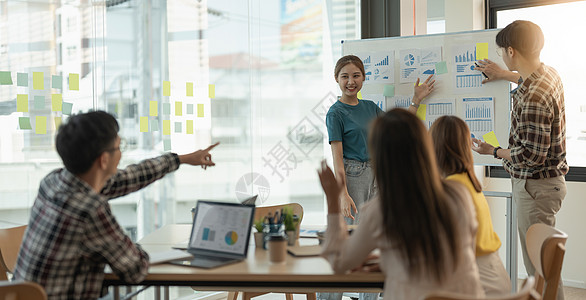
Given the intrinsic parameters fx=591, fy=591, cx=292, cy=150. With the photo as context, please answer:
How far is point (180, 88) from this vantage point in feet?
12.8

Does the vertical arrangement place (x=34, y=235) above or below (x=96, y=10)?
below

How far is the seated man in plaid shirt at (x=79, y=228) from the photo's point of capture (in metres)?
1.82

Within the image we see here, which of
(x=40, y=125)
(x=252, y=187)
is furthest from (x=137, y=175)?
(x=252, y=187)

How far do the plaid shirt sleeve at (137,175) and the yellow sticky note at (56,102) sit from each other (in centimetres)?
106

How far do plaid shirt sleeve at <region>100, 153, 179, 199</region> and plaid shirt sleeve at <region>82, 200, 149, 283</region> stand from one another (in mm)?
487

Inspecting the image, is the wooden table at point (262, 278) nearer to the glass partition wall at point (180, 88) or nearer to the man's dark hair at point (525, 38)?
the glass partition wall at point (180, 88)

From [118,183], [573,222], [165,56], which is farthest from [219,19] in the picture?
[573,222]

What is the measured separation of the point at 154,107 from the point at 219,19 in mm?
810

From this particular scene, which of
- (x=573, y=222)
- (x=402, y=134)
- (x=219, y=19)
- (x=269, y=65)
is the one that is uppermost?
(x=219, y=19)

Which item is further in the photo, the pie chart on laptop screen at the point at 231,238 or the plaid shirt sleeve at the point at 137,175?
the plaid shirt sleeve at the point at 137,175

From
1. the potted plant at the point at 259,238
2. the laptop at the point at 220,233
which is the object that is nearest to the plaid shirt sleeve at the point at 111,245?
the laptop at the point at 220,233

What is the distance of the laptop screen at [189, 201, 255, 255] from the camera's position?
2227 millimetres

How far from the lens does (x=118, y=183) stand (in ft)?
7.77

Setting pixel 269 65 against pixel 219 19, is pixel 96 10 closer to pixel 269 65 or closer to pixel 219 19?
pixel 219 19
